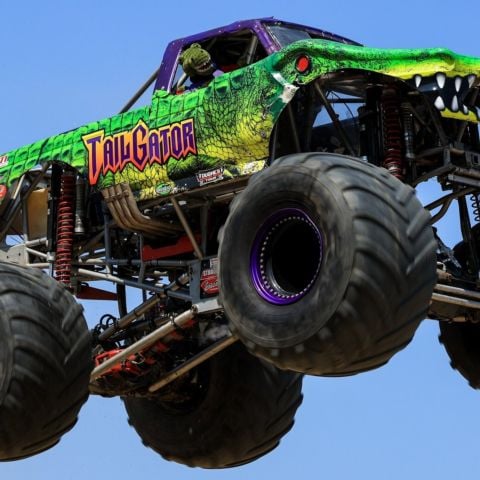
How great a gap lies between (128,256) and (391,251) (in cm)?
402

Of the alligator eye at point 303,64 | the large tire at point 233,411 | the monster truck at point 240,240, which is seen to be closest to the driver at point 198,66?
the monster truck at point 240,240

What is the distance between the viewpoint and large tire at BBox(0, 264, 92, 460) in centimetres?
1302

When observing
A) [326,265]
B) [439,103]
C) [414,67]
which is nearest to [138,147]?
[414,67]

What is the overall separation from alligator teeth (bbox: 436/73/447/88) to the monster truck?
24mm

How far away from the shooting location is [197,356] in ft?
46.0

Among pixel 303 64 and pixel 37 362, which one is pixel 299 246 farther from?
pixel 37 362

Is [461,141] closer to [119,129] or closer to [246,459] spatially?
[119,129]

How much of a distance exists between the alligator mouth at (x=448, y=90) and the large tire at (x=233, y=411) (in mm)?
3743

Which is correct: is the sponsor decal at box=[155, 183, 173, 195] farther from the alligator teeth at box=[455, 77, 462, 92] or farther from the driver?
the alligator teeth at box=[455, 77, 462, 92]

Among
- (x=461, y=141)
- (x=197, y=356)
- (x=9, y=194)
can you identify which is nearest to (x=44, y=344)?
(x=197, y=356)

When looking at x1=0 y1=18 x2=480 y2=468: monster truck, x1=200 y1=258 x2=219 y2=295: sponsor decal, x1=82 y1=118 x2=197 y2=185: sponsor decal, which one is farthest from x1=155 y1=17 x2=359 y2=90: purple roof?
x1=200 y1=258 x2=219 y2=295: sponsor decal

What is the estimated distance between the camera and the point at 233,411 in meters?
15.2

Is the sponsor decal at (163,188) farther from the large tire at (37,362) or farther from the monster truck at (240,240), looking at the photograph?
the large tire at (37,362)

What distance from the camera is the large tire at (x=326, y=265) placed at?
11.2 meters
